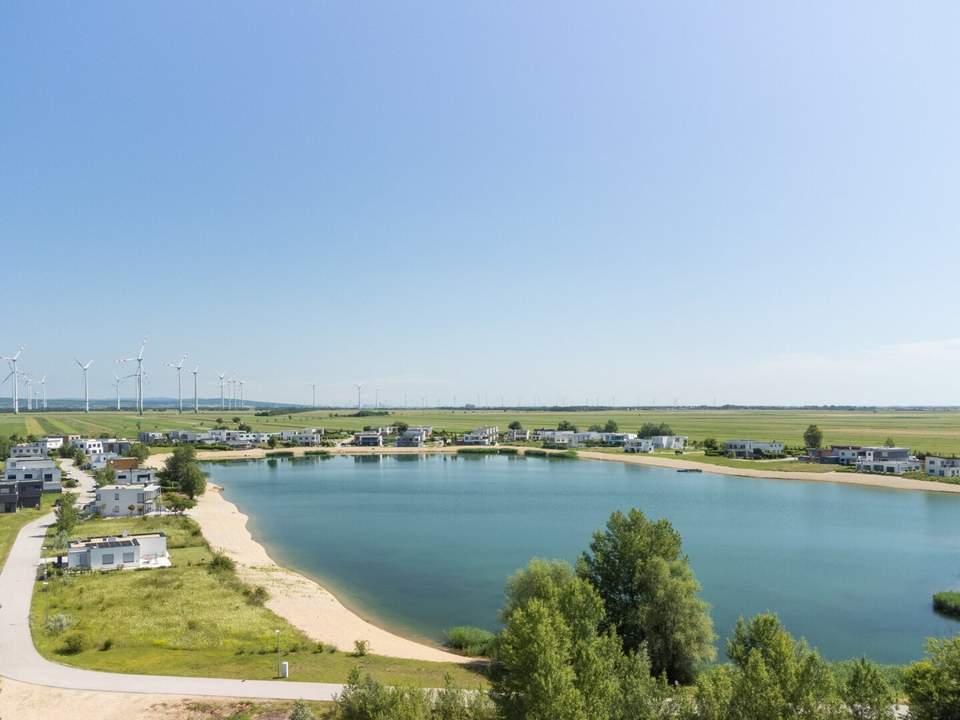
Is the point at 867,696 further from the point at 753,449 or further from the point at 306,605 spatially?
the point at 753,449

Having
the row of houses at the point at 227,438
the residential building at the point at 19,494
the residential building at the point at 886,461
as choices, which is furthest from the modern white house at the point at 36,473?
the residential building at the point at 886,461

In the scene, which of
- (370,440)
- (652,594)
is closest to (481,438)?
(370,440)

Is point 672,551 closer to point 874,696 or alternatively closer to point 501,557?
point 874,696

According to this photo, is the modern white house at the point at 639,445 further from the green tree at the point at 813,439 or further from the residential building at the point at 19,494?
the residential building at the point at 19,494

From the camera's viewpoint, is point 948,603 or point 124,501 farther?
point 124,501

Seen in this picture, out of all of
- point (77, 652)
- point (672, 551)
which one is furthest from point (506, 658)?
point (77, 652)
